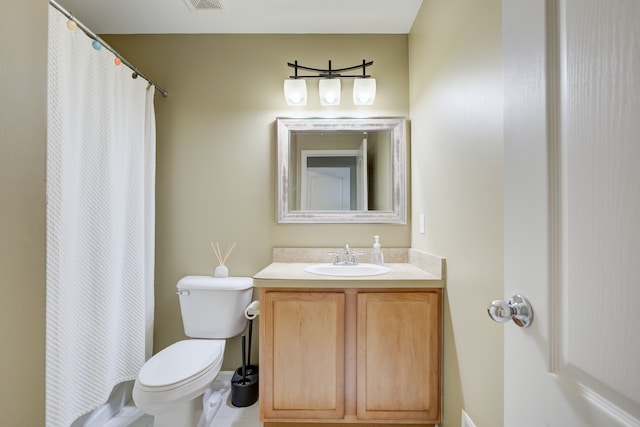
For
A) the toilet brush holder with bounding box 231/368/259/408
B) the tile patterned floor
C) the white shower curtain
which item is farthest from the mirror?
the tile patterned floor

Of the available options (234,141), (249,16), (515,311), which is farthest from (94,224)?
(515,311)

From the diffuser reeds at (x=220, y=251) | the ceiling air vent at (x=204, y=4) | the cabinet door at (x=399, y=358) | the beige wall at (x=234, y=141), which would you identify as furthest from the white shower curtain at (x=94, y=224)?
the cabinet door at (x=399, y=358)

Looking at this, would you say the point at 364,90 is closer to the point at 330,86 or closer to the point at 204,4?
the point at 330,86

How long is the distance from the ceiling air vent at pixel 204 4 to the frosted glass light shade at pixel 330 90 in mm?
755

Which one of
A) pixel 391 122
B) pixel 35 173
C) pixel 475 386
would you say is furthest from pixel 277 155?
pixel 475 386

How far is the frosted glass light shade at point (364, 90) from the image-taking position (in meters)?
1.89

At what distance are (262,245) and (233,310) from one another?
0.46m

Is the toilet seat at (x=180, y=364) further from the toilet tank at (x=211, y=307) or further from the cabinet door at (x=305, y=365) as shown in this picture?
the cabinet door at (x=305, y=365)

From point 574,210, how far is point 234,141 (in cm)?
191

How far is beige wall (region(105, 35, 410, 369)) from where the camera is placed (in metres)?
1.98

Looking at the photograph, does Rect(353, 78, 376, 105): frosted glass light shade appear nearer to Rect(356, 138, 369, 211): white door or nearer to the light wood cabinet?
Rect(356, 138, 369, 211): white door

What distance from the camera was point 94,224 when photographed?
145 cm

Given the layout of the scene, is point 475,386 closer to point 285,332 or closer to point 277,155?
point 285,332

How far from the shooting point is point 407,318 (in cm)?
142
